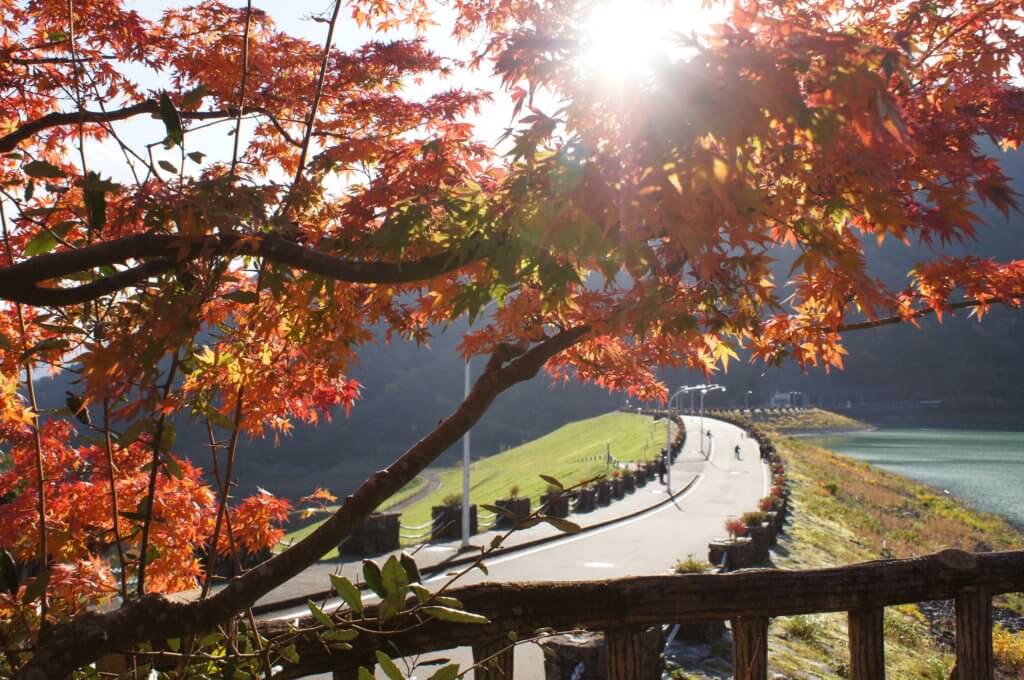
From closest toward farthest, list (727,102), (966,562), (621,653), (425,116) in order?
(727,102) < (621,653) < (966,562) < (425,116)

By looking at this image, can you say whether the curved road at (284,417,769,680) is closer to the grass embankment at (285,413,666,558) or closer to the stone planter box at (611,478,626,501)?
the stone planter box at (611,478,626,501)

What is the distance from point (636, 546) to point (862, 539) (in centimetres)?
853

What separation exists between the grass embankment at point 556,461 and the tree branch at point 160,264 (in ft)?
87.2

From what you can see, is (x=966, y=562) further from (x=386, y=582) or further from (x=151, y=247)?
(x=151, y=247)

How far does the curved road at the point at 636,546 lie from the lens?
433 inches

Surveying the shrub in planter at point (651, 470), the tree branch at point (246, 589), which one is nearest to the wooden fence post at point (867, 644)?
the tree branch at point (246, 589)

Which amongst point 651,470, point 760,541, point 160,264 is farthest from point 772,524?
point 651,470

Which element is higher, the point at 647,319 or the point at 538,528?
the point at 647,319

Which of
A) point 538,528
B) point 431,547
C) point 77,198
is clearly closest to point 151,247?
point 77,198

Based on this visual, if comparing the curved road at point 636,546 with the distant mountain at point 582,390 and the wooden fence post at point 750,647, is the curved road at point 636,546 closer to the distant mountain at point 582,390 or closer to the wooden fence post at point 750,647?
the wooden fence post at point 750,647

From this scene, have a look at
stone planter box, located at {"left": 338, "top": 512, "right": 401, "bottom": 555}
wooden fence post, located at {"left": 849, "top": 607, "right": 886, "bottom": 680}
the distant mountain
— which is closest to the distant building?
the distant mountain

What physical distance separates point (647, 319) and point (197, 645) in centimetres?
165

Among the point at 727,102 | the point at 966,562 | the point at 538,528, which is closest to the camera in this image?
the point at 727,102

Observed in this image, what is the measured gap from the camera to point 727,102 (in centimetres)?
168
